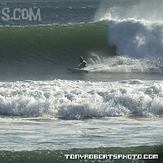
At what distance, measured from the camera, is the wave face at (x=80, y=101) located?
2439 centimetres

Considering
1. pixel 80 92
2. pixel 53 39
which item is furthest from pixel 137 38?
pixel 80 92

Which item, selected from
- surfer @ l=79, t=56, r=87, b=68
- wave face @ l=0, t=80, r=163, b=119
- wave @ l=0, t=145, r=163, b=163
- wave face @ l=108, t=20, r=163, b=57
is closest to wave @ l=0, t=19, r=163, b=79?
wave face @ l=108, t=20, r=163, b=57

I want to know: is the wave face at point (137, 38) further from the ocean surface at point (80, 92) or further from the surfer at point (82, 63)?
the surfer at point (82, 63)

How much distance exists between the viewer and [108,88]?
26766mm

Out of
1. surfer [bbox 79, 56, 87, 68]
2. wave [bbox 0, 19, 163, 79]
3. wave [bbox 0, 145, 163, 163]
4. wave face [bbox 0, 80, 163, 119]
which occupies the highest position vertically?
wave [bbox 0, 19, 163, 79]

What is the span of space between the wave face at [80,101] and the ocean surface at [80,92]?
3 cm

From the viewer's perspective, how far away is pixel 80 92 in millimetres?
26016

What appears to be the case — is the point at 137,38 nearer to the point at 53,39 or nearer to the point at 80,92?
the point at 53,39

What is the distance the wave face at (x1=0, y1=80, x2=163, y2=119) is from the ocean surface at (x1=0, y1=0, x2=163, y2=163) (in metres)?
0.03

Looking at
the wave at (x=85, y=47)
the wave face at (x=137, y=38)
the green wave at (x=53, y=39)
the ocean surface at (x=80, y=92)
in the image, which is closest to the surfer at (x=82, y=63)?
the wave at (x=85, y=47)

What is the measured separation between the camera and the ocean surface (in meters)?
20.0

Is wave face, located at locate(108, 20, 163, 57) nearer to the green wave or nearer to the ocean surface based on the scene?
Answer: the ocean surface

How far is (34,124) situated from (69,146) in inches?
127

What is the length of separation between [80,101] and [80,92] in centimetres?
93
